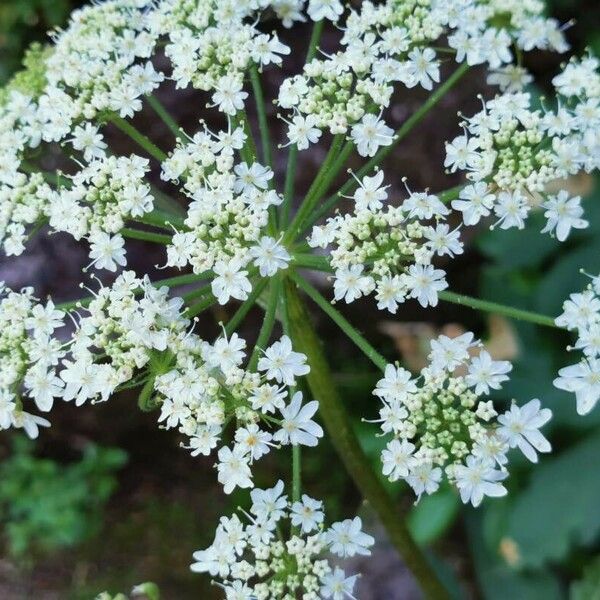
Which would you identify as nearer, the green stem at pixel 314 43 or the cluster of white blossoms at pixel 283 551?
the cluster of white blossoms at pixel 283 551

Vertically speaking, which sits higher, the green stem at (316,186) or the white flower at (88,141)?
the white flower at (88,141)

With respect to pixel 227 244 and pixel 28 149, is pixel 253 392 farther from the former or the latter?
pixel 28 149

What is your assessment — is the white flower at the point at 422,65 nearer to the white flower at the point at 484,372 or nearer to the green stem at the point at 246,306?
the green stem at the point at 246,306

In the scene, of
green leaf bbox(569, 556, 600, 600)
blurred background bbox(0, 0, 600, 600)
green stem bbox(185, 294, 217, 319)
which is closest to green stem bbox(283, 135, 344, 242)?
green stem bbox(185, 294, 217, 319)

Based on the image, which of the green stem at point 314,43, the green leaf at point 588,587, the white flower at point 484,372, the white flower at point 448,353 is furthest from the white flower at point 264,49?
the green leaf at point 588,587

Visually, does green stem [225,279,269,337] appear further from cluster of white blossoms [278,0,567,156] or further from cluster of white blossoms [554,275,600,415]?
cluster of white blossoms [554,275,600,415]

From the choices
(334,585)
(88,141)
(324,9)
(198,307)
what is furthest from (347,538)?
(324,9)
